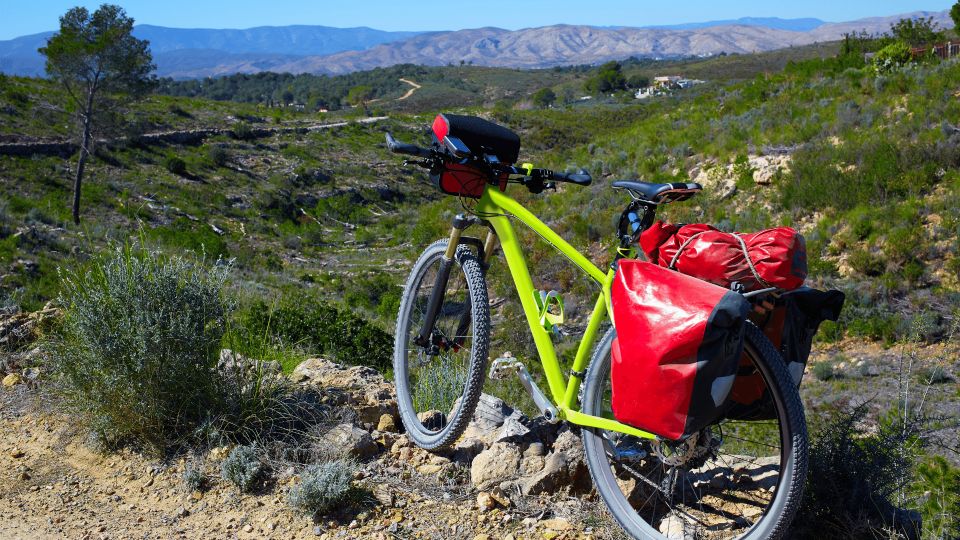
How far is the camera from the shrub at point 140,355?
264 cm

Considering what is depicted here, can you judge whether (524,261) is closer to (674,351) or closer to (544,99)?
(674,351)

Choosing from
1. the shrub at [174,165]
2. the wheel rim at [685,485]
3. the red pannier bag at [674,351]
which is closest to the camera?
the red pannier bag at [674,351]

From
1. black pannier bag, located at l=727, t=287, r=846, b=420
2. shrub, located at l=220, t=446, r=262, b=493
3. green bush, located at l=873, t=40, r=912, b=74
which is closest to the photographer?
black pannier bag, located at l=727, t=287, r=846, b=420

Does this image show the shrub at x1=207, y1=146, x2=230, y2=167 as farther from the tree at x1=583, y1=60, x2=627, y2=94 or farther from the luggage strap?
the tree at x1=583, y1=60, x2=627, y2=94

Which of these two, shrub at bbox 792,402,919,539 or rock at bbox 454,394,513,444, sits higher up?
shrub at bbox 792,402,919,539

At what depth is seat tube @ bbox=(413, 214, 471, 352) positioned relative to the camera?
102 inches

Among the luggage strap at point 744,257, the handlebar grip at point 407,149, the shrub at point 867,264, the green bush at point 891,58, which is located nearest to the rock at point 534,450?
the luggage strap at point 744,257

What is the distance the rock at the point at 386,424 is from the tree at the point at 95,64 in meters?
17.7

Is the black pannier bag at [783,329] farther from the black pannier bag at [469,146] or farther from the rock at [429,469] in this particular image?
the rock at [429,469]

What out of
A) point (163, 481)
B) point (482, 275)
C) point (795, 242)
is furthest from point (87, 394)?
point (795, 242)

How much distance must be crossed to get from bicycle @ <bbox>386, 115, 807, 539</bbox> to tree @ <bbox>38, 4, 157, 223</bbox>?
18.2 m

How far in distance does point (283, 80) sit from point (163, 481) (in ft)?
343

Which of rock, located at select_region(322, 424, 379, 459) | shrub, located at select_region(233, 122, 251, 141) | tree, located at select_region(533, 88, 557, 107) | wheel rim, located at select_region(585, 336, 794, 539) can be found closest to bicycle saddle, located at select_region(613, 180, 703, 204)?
wheel rim, located at select_region(585, 336, 794, 539)

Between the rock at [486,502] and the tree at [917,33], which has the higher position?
the tree at [917,33]
